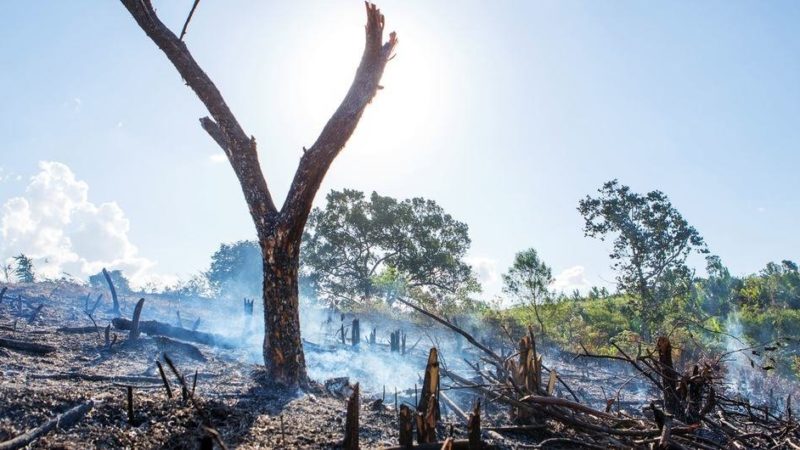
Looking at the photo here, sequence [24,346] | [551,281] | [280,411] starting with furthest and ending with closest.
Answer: [551,281], [24,346], [280,411]

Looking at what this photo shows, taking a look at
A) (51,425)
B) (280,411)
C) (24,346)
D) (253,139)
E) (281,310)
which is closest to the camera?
(51,425)

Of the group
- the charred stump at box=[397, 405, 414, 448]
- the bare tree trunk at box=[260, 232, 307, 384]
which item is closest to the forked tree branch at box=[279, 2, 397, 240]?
the bare tree trunk at box=[260, 232, 307, 384]

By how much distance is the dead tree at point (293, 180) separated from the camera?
5684 mm

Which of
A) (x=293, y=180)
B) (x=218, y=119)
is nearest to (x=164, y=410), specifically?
(x=293, y=180)

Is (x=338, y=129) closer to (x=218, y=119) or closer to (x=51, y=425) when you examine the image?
(x=218, y=119)

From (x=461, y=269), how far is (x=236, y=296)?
21388mm

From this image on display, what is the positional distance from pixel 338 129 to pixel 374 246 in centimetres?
2502

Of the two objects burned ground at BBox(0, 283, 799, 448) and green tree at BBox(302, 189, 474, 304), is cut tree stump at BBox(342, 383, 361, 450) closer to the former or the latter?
burned ground at BBox(0, 283, 799, 448)

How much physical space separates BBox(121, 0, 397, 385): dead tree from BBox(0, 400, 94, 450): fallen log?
255 cm

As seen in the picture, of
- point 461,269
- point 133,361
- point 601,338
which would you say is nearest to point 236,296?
point 461,269

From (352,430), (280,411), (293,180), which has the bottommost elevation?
(280,411)

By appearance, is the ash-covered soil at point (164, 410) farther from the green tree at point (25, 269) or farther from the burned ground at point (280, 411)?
the green tree at point (25, 269)

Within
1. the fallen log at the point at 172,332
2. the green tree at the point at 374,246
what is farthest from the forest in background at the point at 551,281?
the fallen log at the point at 172,332

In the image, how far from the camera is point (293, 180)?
18.9ft
